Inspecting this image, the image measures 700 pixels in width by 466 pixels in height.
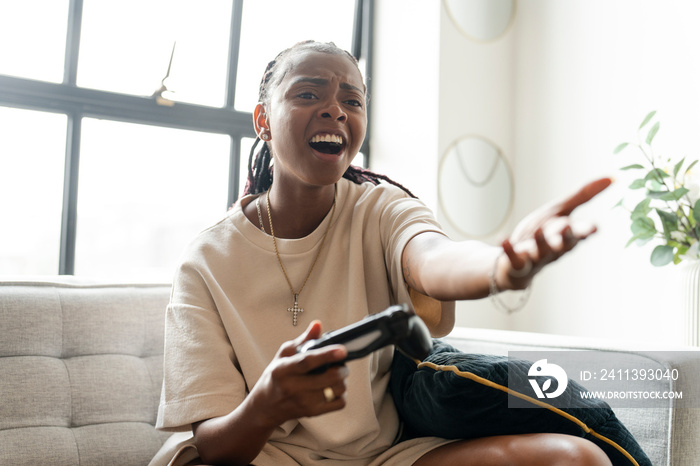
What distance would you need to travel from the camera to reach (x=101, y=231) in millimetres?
2521

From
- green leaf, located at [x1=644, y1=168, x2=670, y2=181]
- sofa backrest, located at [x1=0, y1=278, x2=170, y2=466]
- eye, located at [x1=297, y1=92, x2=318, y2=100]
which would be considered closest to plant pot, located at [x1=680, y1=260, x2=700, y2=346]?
green leaf, located at [x1=644, y1=168, x2=670, y2=181]

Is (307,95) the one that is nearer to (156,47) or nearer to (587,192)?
(587,192)

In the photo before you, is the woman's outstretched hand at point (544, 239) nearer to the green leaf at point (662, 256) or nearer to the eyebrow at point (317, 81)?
the eyebrow at point (317, 81)

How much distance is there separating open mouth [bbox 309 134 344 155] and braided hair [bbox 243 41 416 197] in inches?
7.1

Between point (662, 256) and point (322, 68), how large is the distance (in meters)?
1.43

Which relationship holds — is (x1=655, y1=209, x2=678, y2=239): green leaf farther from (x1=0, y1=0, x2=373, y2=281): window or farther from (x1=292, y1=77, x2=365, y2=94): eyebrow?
(x1=0, y1=0, x2=373, y2=281): window

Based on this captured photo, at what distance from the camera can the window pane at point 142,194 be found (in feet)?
8.19

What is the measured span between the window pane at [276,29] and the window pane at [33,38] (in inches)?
29.2

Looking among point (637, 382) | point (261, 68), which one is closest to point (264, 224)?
Answer: point (637, 382)

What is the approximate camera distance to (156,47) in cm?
270

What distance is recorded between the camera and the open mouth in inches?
47.6

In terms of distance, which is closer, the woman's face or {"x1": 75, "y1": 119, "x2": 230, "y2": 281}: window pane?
the woman's face

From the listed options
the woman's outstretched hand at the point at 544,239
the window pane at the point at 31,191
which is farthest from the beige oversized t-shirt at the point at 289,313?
the window pane at the point at 31,191

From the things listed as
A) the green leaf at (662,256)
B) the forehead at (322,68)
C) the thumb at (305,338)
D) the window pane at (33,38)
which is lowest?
the thumb at (305,338)
